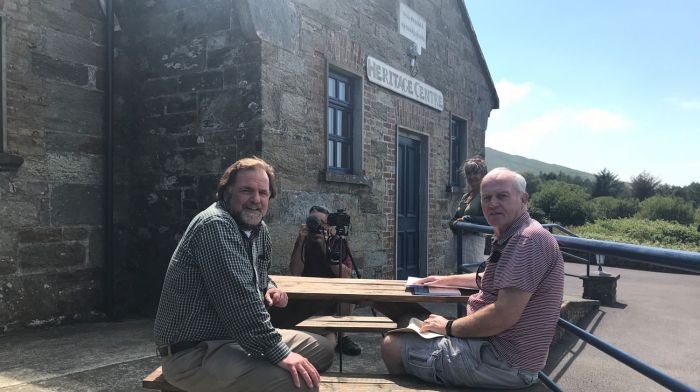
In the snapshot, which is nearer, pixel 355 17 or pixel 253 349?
pixel 253 349

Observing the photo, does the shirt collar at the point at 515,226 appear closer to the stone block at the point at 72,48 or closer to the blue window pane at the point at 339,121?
the blue window pane at the point at 339,121

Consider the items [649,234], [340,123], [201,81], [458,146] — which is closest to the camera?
A: [201,81]

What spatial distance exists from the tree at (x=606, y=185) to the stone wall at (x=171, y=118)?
47.8 meters

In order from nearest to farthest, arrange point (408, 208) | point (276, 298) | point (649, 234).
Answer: point (276, 298), point (408, 208), point (649, 234)

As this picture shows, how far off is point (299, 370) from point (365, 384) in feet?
1.26

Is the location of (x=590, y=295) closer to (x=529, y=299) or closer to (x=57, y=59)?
(x=529, y=299)

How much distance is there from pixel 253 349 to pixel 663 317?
25.3 ft

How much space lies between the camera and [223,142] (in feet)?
19.1

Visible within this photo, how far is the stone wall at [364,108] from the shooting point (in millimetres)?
5910

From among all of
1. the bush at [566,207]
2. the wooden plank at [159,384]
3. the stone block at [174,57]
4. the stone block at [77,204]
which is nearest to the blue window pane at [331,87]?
the stone block at [174,57]

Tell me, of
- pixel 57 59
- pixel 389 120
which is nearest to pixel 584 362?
pixel 389 120

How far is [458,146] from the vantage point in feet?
36.2

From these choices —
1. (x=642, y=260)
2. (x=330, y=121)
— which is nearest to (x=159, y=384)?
(x=642, y=260)

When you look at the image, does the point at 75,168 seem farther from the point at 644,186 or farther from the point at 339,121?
the point at 644,186
